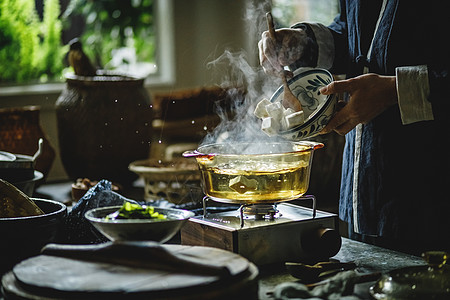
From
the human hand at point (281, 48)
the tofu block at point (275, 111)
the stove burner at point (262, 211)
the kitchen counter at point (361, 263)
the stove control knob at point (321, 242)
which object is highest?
the human hand at point (281, 48)

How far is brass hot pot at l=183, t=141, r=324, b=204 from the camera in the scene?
159 cm

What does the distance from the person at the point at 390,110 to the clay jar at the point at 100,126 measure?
1.22 m

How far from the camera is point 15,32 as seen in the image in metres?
4.60

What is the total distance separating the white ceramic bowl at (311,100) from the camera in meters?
1.75

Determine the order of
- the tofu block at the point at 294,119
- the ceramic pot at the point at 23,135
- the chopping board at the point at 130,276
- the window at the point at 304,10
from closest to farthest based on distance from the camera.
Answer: the chopping board at the point at 130,276 → the tofu block at the point at 294,119 → the ceramic pot at the point at 23,135 → the window at the point at 304,10

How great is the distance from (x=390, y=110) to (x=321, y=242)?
1.72 feet

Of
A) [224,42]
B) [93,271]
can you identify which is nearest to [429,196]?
[93,271]

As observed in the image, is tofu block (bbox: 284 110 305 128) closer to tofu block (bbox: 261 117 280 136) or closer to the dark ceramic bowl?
tofu block (bbox: 261 117 280 136)

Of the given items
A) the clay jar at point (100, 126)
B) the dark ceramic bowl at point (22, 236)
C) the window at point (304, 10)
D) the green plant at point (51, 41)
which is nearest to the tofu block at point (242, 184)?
the dark ceramic bowl at point (22, 236)

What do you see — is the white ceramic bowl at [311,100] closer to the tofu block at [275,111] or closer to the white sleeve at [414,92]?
the tofu block at [275,111]

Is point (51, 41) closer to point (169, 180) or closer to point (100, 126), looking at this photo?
point (100, 126)

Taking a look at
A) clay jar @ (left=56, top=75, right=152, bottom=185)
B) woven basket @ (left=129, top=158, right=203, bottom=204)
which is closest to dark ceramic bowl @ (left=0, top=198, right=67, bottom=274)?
woven basket @ (left=129, top=158, right=203, bottom=204)

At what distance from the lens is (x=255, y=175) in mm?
1598

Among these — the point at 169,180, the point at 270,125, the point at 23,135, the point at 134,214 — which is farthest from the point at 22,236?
the point at 23,135
